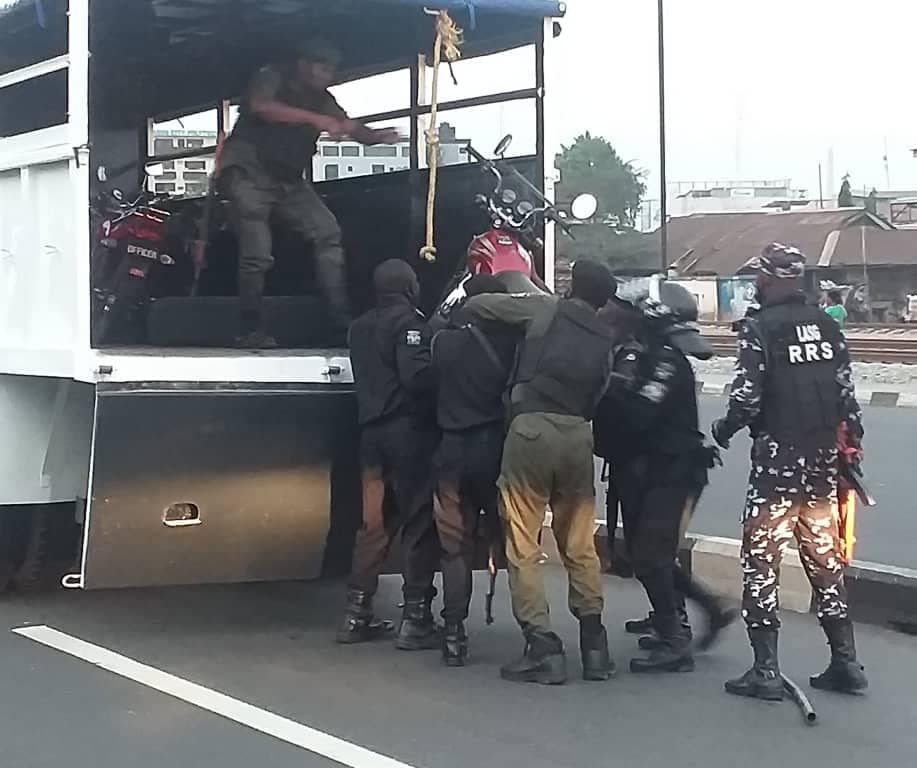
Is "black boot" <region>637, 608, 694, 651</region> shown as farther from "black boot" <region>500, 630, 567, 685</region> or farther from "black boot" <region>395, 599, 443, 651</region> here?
"black boot" <region>395, 599, 443, 651</region>

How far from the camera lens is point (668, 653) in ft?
20.2

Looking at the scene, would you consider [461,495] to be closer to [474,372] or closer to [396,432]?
[396,432]

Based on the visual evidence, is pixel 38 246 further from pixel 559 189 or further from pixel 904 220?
pixel 904 220

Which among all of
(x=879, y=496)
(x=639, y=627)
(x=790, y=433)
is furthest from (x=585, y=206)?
(x=879, y=496)

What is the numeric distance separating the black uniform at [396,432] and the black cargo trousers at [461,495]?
170 mm

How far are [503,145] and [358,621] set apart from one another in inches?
98.9

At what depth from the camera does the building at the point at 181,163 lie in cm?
913

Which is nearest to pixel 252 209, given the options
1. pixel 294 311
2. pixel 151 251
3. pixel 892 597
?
pixel 294 311

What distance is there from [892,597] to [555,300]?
2.50m

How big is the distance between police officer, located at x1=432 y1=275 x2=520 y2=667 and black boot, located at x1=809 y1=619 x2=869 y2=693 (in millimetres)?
1522

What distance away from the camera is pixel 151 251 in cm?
848

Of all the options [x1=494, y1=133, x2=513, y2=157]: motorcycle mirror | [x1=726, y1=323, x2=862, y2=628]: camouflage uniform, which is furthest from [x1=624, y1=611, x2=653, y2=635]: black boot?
[x1=494, y1=133, x2=513, y2=157]: motorcycle mirror

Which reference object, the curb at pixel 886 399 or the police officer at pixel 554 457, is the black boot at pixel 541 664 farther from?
the curb at pixel 886 399

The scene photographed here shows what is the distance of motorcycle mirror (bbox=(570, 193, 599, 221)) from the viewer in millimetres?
6875
